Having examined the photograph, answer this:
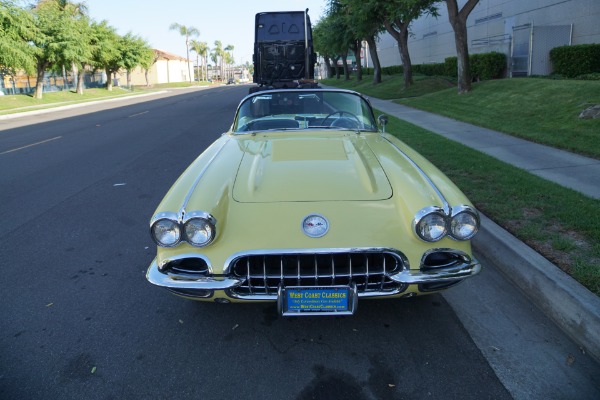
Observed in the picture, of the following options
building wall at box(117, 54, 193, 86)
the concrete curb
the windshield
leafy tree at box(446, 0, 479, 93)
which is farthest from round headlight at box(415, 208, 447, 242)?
building wall at box(117, 54, 193, 86)

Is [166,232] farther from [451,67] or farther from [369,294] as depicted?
[451,67]

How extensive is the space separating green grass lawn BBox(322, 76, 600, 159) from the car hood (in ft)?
18.0

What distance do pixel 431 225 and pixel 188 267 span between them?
4.79 ft

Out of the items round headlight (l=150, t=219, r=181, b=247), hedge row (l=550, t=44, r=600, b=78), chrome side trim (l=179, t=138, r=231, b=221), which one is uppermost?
hedge row (l=550, t=44, r=600, b=78)

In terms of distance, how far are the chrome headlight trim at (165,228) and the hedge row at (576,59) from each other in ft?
56.8

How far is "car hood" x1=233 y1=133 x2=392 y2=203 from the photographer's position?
9.83 ft

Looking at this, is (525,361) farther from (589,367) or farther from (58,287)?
(58,287)

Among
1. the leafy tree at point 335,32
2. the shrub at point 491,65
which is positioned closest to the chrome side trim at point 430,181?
the shrub at point 491,65

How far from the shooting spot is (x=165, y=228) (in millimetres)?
2795

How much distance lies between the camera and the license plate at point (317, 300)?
2.68m

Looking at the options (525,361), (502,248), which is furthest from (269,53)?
(525,361)

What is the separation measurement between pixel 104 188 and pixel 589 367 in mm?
6365

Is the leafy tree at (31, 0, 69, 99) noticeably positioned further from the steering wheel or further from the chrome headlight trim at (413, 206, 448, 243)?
the chrome headlight trim at (413, 206, 448, 243)

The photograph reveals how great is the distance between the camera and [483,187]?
575 centimetres
